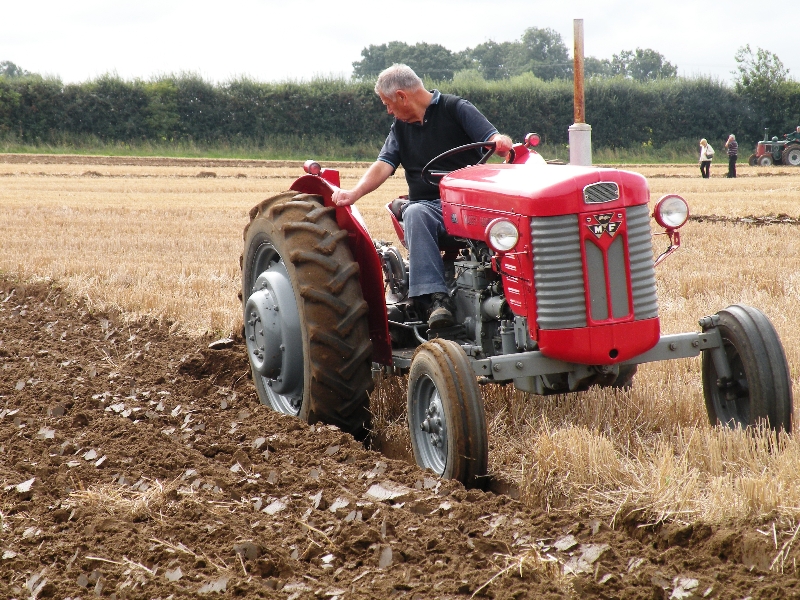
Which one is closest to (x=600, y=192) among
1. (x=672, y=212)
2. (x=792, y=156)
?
(x=672, y=212)

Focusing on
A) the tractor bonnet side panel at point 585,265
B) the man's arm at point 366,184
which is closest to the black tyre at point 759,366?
the tractor bonnet side panel at point 585,265

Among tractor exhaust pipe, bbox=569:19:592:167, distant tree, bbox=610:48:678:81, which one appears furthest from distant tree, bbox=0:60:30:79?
tractor exhaust pipe, bbox=569:19:592:167

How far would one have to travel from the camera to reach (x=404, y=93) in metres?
4.53

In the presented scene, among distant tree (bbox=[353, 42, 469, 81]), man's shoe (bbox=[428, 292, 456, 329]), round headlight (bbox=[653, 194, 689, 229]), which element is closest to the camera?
round headlight (bbox=[653, 194, 689, 229])

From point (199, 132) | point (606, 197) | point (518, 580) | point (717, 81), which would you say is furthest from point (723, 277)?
point (717, 81)

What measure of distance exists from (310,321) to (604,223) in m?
1.38

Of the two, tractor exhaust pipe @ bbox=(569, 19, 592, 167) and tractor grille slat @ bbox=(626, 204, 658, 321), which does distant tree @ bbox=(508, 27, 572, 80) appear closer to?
tractor exhaust pipe @ bbox=(569, 19, 592, 167)

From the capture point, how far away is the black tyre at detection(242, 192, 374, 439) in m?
4.11

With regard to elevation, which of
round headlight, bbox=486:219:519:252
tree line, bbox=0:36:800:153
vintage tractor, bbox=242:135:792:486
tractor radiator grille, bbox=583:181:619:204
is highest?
tree line, bbox=0:36:800:153

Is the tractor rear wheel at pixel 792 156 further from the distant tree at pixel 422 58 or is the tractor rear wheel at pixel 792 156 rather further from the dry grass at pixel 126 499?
the distant tree at pixel 422 58

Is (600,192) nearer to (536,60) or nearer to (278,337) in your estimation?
(278,337)

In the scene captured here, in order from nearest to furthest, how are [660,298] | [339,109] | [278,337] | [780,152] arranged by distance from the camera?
[278,337]
[660,298]
[780,152]
[339,109]

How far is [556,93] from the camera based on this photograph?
38.2m

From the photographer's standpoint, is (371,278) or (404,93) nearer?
(371,278)
